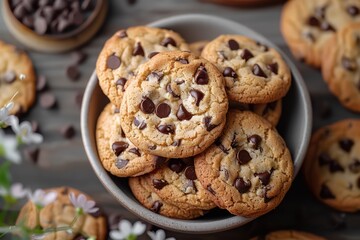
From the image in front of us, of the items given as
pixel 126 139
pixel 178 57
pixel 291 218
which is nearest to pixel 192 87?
pixel 178 57

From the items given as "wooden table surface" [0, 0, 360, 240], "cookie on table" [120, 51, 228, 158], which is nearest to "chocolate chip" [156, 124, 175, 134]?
"cookie on table" [120, 51, 228, 158]

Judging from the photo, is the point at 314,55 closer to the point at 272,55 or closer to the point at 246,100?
the point at 272,55

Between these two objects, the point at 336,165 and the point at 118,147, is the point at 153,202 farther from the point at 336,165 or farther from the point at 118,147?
the point at 336,165

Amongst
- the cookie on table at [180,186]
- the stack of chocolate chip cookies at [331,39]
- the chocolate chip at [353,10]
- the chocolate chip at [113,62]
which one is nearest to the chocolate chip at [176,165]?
the cookie on table at [180,186]

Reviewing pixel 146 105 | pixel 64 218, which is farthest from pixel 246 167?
pixel 64 218

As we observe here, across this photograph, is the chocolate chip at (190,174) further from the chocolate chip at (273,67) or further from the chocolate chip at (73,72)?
the chocolate chip at (73,72)

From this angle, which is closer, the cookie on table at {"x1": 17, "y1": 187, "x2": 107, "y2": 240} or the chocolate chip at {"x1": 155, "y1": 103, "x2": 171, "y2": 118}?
the chocolate chip at {"x1": 155, "y1": 103, "x2": 171, "y2": 118}

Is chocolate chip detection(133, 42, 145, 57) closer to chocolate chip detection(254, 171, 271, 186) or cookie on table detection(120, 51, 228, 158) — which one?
cookie on table detection(120, 51, 228, 158)
